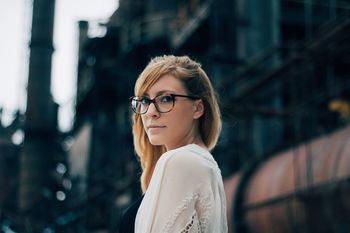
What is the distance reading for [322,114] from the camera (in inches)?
656

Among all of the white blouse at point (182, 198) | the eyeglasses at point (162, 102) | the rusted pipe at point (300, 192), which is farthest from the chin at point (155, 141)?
the rusted pipe at point (300, 192)

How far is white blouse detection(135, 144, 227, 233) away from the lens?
2.26m

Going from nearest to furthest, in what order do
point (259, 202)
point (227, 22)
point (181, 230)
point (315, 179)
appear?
point (181, 230)
point (315, 179)
point (259, 202)
point (227, 22)

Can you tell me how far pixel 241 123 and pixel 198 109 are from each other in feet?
53.7

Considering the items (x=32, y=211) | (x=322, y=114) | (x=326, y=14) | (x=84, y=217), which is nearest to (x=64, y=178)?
(x=84, y=217)

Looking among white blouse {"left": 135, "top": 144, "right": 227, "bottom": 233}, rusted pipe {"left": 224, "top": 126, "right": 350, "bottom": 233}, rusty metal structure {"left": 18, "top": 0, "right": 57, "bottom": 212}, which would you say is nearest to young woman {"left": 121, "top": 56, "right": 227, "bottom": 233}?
white blouse {"left": 135, "top": 144, "right": 227, "bottom": 233}

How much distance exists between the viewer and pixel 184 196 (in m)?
2.28

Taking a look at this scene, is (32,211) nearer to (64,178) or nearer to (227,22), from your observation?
(64,178)

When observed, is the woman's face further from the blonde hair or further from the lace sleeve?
the lace sleeve

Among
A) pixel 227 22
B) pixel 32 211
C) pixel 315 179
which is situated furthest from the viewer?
pixel 227 22

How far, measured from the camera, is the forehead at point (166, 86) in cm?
253

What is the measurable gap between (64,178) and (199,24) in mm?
8314

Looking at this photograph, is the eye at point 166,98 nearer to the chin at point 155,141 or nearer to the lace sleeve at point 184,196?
the chin at point 155,141

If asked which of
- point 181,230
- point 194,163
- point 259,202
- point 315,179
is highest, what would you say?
point 194,163
